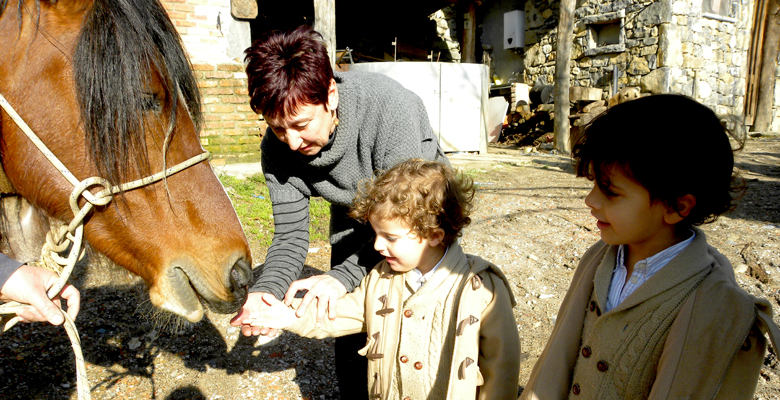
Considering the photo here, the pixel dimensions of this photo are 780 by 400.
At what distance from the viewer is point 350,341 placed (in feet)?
6.18

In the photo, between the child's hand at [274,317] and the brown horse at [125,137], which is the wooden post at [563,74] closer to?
the child's hand at [274,317]

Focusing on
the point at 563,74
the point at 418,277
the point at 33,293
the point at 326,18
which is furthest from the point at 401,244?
the point at 563,74

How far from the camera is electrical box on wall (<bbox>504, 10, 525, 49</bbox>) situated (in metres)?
11.8

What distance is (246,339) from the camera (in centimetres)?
277

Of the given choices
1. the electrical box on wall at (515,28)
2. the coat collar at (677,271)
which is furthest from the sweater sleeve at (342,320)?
the electrical box on wall at (515,28)

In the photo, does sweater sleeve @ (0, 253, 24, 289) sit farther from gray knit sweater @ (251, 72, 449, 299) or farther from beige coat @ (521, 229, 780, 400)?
beige coat @ (521, 229, 780, 400)

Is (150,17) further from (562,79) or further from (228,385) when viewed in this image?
(562,79)

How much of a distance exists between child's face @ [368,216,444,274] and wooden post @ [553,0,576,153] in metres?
7.93

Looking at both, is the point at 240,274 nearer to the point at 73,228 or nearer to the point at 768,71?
the point at 73,228


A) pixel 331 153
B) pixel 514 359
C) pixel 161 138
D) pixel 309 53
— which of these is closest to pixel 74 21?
pixel 161 138

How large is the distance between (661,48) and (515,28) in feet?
12.2

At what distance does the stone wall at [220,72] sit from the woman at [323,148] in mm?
4368

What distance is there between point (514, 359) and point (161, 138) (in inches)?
49.8

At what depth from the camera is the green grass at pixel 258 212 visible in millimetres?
4199
